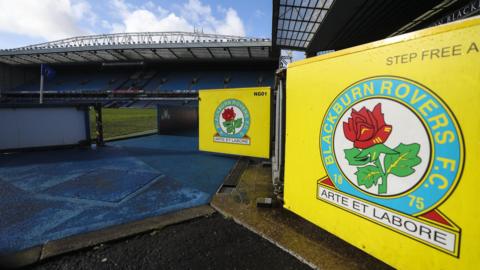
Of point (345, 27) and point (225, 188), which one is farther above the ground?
point (345, 27)

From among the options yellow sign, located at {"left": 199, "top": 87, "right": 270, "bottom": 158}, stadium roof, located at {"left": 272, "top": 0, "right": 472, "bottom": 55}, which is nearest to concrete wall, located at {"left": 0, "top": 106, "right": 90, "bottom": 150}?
yellow sign, located at {"left": 199, "top": 87, "right": 270, "bottom": 158}

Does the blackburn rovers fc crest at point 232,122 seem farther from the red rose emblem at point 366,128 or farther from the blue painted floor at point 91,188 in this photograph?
the red rose emblem at point 366,128

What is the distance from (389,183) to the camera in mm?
1803

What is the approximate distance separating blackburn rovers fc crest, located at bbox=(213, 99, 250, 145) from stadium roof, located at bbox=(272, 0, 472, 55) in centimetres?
935

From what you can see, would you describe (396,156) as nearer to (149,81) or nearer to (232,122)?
(232,122)

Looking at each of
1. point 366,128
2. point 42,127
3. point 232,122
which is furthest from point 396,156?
point 42,127

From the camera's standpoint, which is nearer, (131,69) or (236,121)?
(236,121)

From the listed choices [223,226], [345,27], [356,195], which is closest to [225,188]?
[223,226]

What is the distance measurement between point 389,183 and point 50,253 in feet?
10.1

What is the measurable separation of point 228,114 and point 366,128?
4171mm

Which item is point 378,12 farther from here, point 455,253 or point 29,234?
point 29,234

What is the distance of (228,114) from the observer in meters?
→ 5.83

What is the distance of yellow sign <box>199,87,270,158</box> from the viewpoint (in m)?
5.38

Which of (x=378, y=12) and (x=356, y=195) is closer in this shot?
(x=356, y=195)
